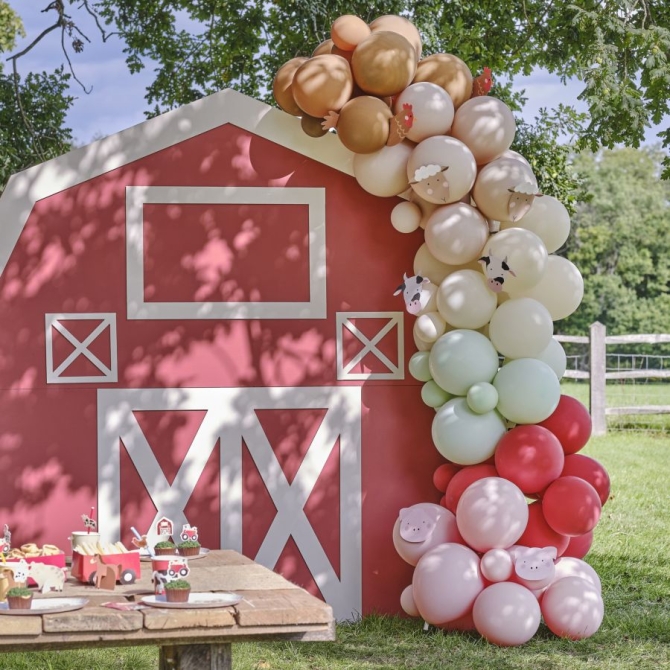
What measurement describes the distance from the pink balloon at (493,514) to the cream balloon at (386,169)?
5.65 feet

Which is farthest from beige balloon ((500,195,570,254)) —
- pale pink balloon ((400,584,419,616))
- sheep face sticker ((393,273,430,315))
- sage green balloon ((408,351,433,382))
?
pale pink balloon ((400,584,419,616))

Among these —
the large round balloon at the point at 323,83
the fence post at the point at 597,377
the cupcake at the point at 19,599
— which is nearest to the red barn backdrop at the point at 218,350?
the large round balloon at the point at 323,83

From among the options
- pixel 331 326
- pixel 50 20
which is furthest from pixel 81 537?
pixel 50 20

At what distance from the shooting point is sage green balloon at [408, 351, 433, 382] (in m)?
5.62

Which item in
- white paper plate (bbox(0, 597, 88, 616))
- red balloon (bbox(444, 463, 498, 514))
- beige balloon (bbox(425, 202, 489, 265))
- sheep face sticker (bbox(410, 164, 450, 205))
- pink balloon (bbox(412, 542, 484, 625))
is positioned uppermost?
sheep face sticker (bbox(410, 164, 450, 205))

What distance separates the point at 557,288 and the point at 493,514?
134 centimetres

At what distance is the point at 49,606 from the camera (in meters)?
3.18

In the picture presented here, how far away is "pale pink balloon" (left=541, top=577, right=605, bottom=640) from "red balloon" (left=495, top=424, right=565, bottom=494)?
1.71ft

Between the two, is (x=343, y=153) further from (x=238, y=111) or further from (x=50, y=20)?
(x=50, y=20)

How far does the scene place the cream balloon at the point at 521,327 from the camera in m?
5.32

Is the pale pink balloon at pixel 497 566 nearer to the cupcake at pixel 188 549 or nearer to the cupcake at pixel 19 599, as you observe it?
the cupcake at pixel 188 549

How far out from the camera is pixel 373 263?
5.91m

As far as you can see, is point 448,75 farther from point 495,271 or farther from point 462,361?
point 462,361

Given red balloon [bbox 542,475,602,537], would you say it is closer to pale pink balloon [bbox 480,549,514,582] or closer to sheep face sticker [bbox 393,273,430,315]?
pale pink balloon [bbox 480,549,514,582]
